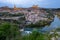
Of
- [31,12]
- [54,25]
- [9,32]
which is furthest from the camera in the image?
[31,12]

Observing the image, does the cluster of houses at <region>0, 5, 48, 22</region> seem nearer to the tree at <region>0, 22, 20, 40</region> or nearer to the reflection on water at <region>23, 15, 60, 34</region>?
the reflection on water at <region>23, 15, 60, 34</region>

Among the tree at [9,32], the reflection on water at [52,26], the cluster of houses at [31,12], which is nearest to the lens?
the tree at [9,32]

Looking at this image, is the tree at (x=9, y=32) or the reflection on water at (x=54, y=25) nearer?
the tree at (x=9, y=32)

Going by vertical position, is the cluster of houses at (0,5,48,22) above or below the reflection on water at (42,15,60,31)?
above

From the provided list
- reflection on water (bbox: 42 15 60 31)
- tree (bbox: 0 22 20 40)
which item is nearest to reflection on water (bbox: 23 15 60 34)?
reflection on water (bbox: 42 15 60 31)

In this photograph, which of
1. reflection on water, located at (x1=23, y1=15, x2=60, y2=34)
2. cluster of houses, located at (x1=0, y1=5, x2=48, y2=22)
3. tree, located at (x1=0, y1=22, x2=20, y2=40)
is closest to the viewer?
tree, located at (x1=0, y1=22, x2=20, y2=40)

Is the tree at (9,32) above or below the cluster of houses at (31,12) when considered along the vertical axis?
below

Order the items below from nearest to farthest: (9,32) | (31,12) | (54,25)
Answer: (9,32) → (54,25) → (31,12)

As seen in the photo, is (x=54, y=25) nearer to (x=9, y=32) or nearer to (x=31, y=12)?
(x=31, y=12)

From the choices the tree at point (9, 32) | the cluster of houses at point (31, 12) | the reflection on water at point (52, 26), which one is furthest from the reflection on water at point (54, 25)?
the tree at point (9, 32)

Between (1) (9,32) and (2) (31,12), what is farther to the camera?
(2) (31,12)

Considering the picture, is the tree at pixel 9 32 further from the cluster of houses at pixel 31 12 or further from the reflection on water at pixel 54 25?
the reflection on water at pixel 54 25

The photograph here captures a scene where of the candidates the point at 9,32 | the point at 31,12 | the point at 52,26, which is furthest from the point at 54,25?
the point at 9,32
